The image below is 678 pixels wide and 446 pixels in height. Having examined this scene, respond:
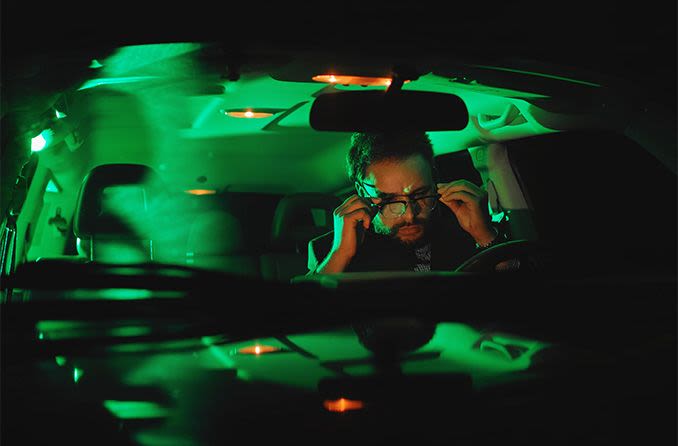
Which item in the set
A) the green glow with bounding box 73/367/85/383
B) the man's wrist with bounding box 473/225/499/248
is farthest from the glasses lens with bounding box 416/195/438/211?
the green glow with bounding box 73/367/85/383

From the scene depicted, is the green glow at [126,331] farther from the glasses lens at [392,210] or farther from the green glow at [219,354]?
the glasses lens at [392,210]

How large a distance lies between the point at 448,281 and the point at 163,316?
74 centimetres

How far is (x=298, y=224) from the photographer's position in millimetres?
2828

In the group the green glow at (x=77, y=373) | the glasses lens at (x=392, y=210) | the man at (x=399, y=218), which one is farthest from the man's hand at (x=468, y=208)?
the green glow at (x=77, y=373)

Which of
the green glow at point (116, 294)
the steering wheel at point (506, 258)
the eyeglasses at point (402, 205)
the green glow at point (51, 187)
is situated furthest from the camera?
the eyeglasses at point (402, 205)

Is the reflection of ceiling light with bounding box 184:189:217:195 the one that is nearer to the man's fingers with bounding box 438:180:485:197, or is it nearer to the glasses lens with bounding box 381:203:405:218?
the glasses lens with bounding box 381:203:405:218

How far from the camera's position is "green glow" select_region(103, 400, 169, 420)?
159 centimetres

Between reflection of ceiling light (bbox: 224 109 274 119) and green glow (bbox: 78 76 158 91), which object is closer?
green glow (bbox: 78 76 158 91)

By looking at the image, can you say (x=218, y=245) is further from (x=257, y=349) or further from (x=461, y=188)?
(x=461, y=188)

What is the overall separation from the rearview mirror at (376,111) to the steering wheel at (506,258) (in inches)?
23.3

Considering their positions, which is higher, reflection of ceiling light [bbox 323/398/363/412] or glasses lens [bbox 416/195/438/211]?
glasses lens [bbox 416/195/438/211]

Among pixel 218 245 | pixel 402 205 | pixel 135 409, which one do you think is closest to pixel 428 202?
pixel 402 205

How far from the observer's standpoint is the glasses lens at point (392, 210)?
300cm

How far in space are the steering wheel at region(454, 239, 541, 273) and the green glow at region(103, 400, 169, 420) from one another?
1329 millimetres
